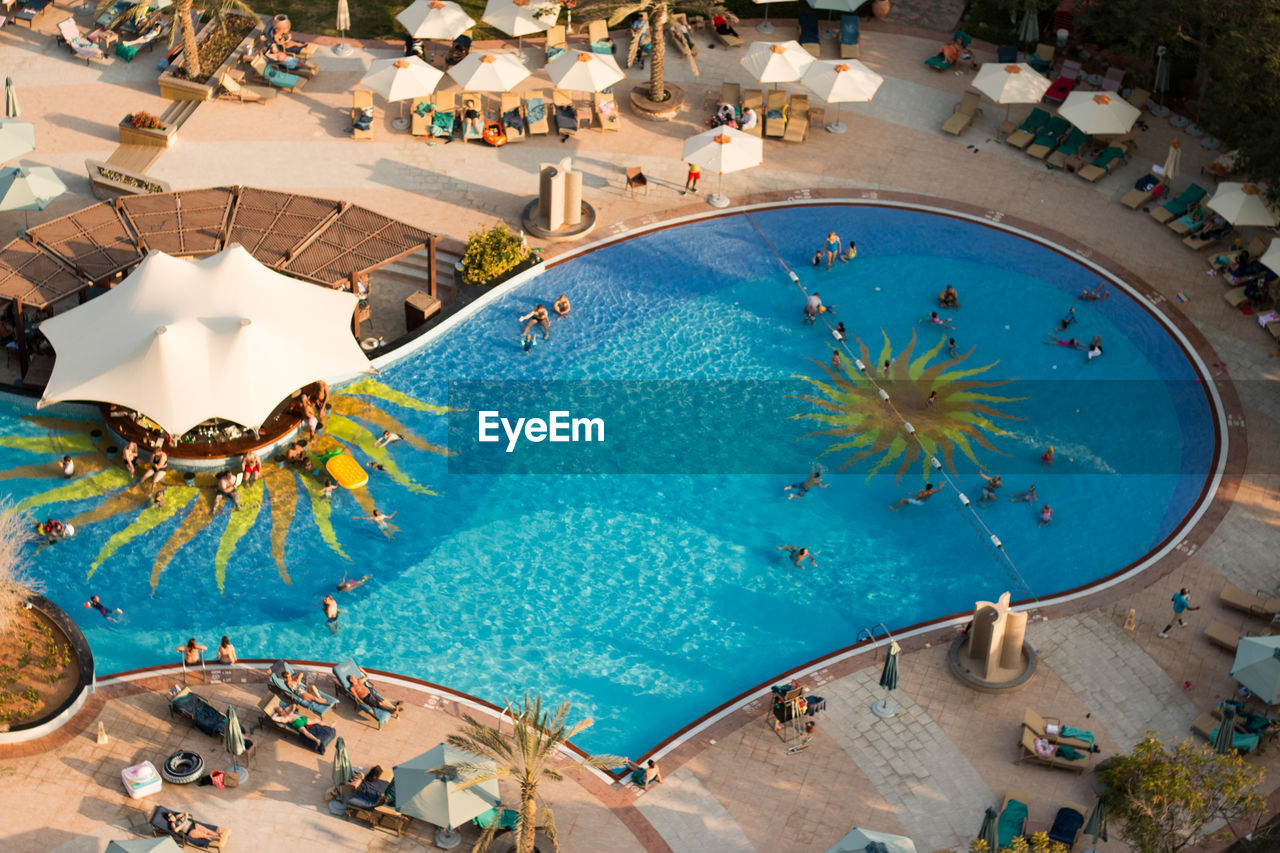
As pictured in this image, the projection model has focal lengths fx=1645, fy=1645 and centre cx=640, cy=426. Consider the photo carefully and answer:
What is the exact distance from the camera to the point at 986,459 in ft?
158

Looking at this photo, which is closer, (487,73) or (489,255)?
(489,255)

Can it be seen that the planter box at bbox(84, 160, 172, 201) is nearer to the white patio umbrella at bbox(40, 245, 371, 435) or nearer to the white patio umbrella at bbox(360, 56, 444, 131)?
the white patio umbrella at bbox(40, 245, 371, 435)

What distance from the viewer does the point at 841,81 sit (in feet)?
192

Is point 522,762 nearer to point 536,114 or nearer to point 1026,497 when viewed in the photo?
point 1026,497

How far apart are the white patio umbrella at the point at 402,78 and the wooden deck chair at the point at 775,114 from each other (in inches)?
461

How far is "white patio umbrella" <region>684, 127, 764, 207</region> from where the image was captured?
5478 cm

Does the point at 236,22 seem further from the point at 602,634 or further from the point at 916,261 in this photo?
the point at 602,634

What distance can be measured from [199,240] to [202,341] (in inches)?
220

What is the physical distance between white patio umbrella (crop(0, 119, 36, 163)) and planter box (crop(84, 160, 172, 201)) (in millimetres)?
1924

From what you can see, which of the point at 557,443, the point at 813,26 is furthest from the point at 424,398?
the point at 813,26

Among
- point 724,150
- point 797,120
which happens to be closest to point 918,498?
point 724,150

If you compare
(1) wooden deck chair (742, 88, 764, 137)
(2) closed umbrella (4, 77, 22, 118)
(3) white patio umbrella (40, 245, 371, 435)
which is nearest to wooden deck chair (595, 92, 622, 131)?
(1) wooden deck chair (742, 88, 764, 137)

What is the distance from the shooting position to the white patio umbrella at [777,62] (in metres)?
58.8

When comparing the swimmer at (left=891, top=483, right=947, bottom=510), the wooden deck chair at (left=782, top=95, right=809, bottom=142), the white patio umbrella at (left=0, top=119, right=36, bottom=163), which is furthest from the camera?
the wooden deck chair at (left=782, top=95, right=809, bottom=142)
